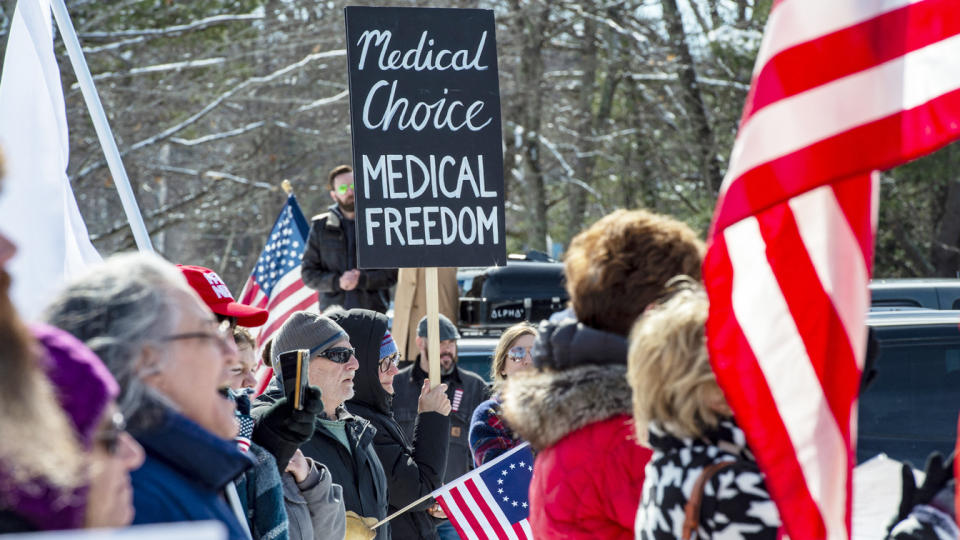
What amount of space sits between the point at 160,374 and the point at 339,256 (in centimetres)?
669

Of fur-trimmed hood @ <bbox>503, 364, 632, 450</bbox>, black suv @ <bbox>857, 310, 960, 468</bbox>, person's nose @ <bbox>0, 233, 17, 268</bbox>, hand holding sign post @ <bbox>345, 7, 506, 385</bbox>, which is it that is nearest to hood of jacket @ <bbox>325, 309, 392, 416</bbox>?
hand holding sign post @ <bbox>345, 7, 506, 385</bbox>

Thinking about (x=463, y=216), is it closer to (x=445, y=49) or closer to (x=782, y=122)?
(x=445, y=49)

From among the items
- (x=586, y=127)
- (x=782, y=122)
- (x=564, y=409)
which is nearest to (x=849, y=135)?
(x=782, y=122)

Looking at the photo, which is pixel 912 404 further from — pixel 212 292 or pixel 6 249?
pixel 6 249

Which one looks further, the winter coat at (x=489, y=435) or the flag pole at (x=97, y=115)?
the winter coat at (x=489, y=435)

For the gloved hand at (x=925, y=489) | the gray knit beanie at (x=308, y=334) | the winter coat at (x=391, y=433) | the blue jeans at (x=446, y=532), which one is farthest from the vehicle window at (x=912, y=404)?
the gloved hand at (x=925, y=489)

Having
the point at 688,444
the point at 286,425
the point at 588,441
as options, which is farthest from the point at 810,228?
the point at 286,425

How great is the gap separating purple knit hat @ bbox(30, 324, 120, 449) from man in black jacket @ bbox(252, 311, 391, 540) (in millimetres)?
2580

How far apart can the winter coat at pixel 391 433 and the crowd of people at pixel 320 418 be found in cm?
19

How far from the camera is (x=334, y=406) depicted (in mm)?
4457

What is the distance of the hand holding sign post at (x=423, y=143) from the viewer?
220 inches

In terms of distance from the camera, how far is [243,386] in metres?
4.35

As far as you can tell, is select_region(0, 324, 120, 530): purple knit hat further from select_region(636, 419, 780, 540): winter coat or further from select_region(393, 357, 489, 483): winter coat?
select_region(393, 357, 489, 483): winter coat

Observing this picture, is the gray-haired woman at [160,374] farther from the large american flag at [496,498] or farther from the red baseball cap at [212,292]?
the large american flag at [496,498]
